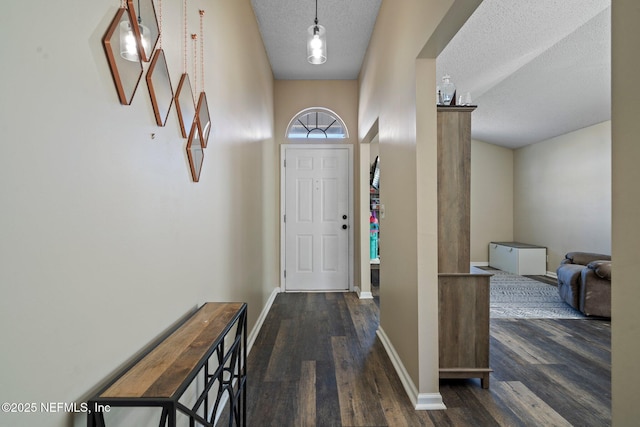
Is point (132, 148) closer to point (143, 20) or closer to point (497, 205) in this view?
point (143, 20)

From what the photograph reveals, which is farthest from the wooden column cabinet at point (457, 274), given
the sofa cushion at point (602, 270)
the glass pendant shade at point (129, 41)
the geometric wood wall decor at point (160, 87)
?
the sofa cushion at point (602, 270)

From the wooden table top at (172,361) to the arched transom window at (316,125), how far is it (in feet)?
11.1

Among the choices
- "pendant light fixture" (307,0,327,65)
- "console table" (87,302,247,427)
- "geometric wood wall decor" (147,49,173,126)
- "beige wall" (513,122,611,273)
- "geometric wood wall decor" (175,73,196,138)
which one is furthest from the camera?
"beige wall" (513,122,611,273)

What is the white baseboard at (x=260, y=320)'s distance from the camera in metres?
2.53

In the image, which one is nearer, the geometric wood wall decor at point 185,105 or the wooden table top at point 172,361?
the wooden table top at point 172,361

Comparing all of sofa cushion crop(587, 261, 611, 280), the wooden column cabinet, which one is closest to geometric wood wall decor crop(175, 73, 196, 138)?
the wooden column cabinet

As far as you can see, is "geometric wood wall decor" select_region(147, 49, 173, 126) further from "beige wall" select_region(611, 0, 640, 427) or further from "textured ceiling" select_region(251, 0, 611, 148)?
"textured ceiling" select_region(251, 0, 611, 148)

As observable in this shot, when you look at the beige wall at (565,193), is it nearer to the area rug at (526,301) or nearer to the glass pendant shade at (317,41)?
the area rug at (526,301)

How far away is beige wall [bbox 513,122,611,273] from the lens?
4531mm

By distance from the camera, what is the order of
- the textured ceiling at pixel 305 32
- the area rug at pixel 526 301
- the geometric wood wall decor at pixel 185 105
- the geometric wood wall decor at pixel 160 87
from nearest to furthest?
1. the geometric wood wall decor at pixel 160 87
2. the geometric wood wall decor at pixel 185 105
3. the textured ceiling at pixel 305 32
4. the area rug at pixel 526 301

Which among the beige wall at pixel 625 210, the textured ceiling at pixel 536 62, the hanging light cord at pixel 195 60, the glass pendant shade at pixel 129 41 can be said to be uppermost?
the textured ceiling at pixel 536 62

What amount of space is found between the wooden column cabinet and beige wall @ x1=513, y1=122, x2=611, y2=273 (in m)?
3.94

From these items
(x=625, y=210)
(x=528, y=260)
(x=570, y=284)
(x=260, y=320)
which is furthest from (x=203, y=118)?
(x=528, y=260)

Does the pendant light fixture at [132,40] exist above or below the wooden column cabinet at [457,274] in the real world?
above
